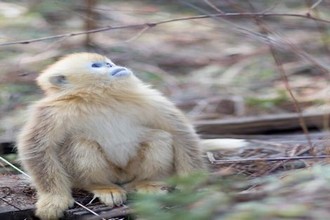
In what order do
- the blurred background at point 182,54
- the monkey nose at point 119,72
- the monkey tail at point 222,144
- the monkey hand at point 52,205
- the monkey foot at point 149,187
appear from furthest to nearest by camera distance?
the blurred background at point 182,54 < the monkey tail at point 222,144 < the monkey nose at point 119,72 < the monkey foot at point 149,187 < the monkey hand at point 52,205

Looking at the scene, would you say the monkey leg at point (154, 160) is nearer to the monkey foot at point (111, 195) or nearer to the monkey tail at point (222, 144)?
the monkey foot at point (111, 195)

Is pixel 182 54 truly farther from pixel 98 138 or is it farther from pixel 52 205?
pixel 52 205

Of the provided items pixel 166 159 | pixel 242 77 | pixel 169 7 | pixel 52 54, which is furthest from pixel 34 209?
pixel 169 7

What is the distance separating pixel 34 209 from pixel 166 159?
2.50 ft

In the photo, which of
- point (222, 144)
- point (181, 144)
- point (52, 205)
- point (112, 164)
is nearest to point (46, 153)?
point (52, 205)

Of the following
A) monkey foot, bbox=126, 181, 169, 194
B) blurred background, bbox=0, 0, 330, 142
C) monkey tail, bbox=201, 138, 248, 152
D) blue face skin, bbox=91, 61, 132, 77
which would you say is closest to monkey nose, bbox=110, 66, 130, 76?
blue face skin, bbox=91, 61, 132, 77

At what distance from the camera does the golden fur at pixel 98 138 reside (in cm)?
482

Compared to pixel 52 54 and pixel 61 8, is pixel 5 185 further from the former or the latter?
pixel 61 8

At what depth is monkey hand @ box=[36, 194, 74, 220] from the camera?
4.75m

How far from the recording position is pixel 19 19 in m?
8.91

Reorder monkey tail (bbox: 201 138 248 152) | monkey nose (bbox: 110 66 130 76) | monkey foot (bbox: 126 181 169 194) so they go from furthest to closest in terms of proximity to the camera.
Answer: monkey tail (bbox: 201 138 248 152) → monkey nose (bbox: 110 66 130 76) → monkey foot (bbox: 126 181 169 194)

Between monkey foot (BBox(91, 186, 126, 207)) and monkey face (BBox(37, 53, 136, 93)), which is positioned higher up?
monkey face (BBox(37, 53, 136, 93))

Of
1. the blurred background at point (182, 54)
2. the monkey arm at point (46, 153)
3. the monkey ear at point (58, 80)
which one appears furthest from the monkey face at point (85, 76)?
the blurred background at point (182, 54)

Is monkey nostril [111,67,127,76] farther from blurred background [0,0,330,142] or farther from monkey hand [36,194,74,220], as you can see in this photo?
blurred background [0,0,330,142]
